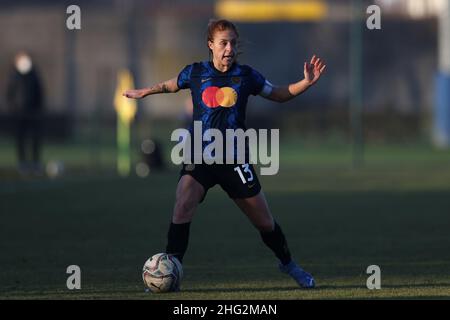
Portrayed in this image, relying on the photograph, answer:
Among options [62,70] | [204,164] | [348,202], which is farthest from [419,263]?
[62,70]

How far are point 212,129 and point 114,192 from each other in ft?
38.1

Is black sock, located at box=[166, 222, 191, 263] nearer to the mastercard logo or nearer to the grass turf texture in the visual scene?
the grass turf texture

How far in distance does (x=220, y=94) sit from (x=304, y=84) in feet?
2.27

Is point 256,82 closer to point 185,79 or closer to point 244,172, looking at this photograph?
point 185,79

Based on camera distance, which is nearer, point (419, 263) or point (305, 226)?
point (419, 263)

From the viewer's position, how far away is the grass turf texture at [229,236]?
1097 cm

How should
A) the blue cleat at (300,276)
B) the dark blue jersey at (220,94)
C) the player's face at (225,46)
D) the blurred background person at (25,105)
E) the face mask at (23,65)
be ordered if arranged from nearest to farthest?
the player's face at (225,46)
the dark blue jersey at (220,94)
the blue cleat at (300,276)
the blurred background person at (25,105)
the face mask at (23,65)

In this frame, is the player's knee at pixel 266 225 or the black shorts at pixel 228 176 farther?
the player's knee at pixel 266 225

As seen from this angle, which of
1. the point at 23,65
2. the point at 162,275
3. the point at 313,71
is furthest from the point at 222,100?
the point at 23,65

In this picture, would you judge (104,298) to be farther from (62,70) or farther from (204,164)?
(62,70)

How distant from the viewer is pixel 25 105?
27125mm

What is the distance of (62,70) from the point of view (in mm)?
56562

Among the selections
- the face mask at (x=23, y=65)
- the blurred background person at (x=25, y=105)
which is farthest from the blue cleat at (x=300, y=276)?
the face mask at (x=23, y=65)

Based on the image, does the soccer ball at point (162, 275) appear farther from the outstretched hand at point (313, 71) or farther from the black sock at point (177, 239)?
Answer: the outstretched hand at point (313, 71)
